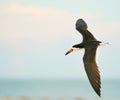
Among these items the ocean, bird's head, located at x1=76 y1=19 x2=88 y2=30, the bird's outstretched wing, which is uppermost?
the ocean

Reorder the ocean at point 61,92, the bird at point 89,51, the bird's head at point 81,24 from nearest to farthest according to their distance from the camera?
1. the bird at point 89,51
2. the bird's head at point 81,24
3. the ocean at point 61,92

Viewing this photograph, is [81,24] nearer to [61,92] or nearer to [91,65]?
[91,65]

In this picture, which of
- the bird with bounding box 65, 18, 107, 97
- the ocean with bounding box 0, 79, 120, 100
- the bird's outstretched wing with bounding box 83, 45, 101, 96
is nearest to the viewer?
the bird's outstretched wing with bounding box 83, 45, 101, 96

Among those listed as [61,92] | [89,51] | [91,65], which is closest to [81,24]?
[89,51]

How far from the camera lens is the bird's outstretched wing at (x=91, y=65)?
1776 centimetres

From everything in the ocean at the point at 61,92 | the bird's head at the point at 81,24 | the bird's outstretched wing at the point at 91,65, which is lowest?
the bird's outstretched wing at the point at 91,65

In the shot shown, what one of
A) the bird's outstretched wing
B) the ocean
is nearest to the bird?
the bird's outstretched wing

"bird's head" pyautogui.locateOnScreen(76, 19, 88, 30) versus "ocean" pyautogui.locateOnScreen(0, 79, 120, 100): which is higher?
"ocean" pyautogui.locateOnScreen(0, 79, 120, 100)

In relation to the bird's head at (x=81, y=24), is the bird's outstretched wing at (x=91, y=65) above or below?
below

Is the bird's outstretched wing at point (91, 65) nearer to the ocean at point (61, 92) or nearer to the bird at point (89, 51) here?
the bird at point (89, 51)

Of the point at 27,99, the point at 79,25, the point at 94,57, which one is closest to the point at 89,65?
the point at 94,57

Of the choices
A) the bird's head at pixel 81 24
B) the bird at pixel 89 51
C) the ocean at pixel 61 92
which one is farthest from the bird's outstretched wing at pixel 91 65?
the ocean at pixel 61 92

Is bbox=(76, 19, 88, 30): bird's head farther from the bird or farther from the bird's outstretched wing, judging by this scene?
the bird's outstretched wing

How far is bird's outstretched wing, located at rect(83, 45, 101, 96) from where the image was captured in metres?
17.8
